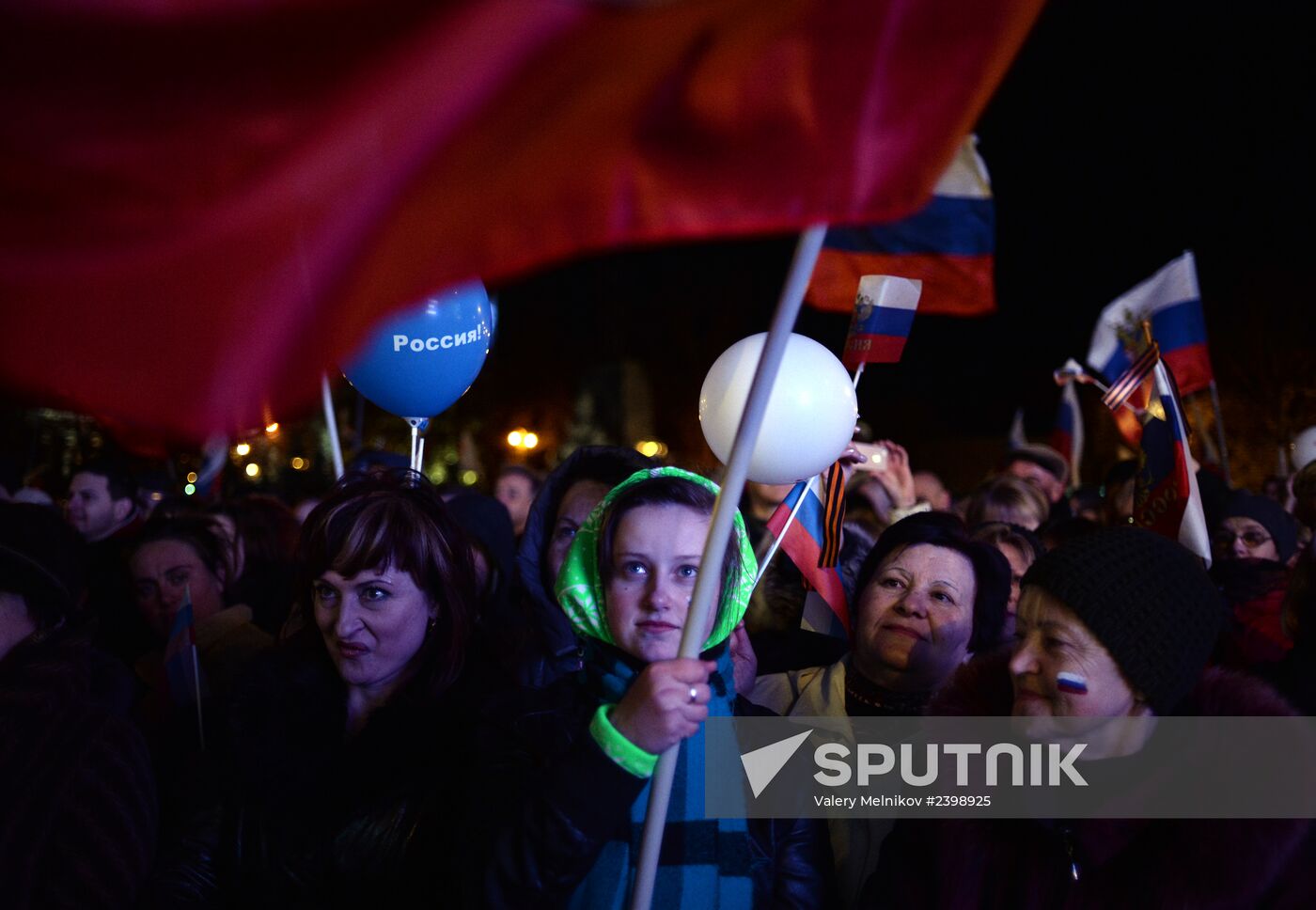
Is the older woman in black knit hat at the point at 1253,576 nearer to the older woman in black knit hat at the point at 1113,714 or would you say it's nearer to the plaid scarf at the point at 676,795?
the older woman in black knit hat at the point at 1113,714

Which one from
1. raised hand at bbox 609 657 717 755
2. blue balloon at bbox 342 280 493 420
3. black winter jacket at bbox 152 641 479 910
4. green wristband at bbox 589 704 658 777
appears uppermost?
blue balloon at bbox 342 280 493 420

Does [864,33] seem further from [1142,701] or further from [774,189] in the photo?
[1142,701]

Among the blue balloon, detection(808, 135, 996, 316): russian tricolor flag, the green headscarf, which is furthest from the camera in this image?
detection(808, 135, 996, 316): russian tricolor flag

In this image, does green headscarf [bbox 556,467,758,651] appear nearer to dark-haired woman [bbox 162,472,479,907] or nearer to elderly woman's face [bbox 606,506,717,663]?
elderly woman's face [bbox 606,506,717,663]

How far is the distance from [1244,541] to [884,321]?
2699mm

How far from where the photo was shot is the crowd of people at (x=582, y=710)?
190cm

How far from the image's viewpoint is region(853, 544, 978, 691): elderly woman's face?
294cm

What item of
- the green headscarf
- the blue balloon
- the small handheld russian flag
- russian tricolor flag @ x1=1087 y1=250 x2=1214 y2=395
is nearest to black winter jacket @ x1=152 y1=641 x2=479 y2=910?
the green headscarf

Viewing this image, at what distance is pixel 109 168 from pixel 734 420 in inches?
64.2

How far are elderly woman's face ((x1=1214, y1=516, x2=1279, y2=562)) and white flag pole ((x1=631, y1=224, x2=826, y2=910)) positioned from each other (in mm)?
3956

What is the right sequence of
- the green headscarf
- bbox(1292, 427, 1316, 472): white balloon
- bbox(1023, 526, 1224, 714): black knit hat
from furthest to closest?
bbox(1292, 427, 1316, 472): white balloon → the green headscarf → bbox(1023, 526, 1224, 714): black knit hat

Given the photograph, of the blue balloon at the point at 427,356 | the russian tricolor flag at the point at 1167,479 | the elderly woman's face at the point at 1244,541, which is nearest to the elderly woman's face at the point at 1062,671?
the russian tricolor flag at the point at 1167,479

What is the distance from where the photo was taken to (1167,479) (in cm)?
381

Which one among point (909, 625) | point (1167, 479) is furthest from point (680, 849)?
point (1167, 479)
